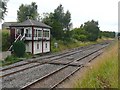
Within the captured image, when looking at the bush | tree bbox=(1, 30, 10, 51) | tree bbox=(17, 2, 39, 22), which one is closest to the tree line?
tree bbox=(17, 2, 39, 22)

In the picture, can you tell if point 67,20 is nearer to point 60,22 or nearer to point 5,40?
point 60,22

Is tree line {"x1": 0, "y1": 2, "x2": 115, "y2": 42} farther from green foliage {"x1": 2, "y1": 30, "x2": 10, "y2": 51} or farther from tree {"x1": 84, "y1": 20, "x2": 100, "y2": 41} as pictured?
green foliage {"x1": 2, "y1": 30, "x2": 10, "y2": 51}

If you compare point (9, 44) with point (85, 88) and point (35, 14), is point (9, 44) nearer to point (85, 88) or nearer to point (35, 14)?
point (85, 88)

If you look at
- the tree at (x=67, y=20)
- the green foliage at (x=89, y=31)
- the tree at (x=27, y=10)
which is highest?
the tree at (x=27, y=10)

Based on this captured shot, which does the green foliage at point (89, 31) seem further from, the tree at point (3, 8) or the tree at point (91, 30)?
the tree at point (3, 8)

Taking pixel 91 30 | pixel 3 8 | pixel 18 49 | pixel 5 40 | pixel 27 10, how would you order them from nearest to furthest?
pixel 18 49, pixel 5 40, pixel 3 8, pixel 27 10, pixel 91 30

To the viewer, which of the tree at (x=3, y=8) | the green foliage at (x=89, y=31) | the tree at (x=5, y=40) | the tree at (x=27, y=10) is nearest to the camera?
the tree at (x=5, y=40)

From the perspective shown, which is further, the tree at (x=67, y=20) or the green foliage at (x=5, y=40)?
the tree at (x=67, y=20)

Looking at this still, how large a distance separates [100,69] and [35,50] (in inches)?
969

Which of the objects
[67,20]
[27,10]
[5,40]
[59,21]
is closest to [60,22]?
[59,21]

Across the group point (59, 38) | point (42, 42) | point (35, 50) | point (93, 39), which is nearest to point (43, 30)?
point (42, 42)

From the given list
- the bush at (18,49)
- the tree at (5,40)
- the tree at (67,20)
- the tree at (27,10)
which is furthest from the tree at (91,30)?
the bush at (18,49)

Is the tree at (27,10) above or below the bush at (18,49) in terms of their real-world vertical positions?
above

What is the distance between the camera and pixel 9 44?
3578 centimetres
